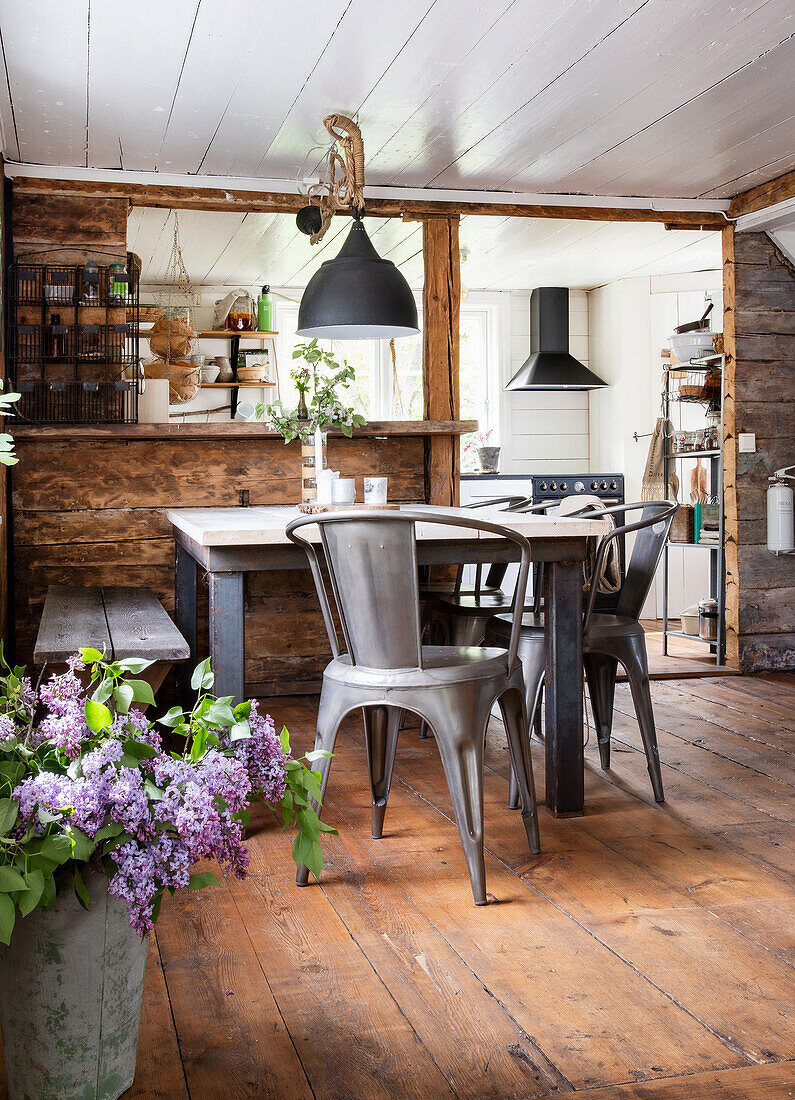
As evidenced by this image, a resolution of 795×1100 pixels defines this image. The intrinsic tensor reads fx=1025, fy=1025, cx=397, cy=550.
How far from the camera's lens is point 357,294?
11.5 feet

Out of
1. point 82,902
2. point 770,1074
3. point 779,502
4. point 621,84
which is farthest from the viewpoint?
point 779,502

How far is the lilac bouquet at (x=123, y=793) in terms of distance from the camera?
49.2 inches

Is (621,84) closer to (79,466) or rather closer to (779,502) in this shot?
(779,502)

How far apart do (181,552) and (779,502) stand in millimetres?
2722

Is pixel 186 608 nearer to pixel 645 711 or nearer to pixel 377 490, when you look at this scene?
pixel 377 490

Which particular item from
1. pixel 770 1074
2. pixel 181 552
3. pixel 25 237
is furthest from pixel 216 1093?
pixel 25 237

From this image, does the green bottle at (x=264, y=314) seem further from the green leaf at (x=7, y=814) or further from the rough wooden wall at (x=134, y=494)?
the green leaf at (x=7, y=814)

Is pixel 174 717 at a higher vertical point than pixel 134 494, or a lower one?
lower

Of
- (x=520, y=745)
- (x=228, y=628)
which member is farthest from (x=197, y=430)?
(x=520, y=745)

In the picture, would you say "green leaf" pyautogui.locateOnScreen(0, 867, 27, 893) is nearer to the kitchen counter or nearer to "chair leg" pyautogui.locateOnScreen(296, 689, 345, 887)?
"chair leg" pyautogui.locateOnScreen(296, 689, 345, 887)

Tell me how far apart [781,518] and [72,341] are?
323 centimetres

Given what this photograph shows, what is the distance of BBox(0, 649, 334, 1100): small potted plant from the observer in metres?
1.26

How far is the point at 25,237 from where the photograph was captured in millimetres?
4113

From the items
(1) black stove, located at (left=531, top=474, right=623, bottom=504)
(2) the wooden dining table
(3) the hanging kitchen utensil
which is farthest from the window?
(2) the wooden dining table
